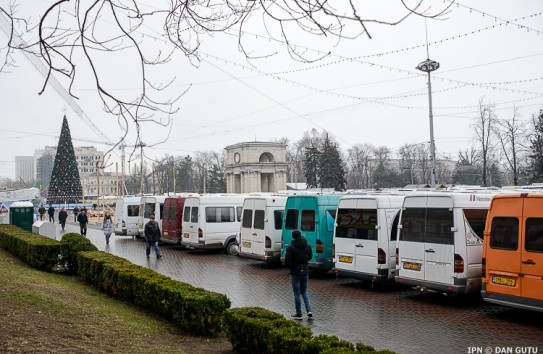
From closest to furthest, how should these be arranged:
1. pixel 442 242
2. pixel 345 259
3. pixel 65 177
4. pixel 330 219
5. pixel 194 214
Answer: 1. pixel 442 242
2. pixel 345 259
3. pixel 330 219
4. pixel 194 214
5. pixel 65 177

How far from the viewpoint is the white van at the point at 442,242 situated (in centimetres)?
1152

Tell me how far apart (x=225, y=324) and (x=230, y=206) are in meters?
15.9

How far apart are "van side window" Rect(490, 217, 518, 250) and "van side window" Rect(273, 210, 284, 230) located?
9.52m

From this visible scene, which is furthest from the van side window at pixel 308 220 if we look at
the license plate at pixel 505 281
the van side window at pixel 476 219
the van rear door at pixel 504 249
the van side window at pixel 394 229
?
the license plate at pixel 505 281

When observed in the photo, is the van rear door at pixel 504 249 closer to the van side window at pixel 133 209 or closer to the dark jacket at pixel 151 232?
the dark jacket at pixel 151 232

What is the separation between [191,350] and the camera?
7988 millimetres

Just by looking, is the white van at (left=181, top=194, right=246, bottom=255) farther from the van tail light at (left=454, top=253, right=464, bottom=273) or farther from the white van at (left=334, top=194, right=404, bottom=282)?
the van tail light at (left=454, top=253, right=464, bottom=273)

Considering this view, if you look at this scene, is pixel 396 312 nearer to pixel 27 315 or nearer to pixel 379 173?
pixel 27 315

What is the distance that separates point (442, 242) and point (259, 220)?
881 centimetres

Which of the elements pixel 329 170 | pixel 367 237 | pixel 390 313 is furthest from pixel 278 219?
pixel 329 170

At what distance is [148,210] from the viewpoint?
98.5 ft

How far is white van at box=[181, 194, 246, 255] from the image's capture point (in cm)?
2336

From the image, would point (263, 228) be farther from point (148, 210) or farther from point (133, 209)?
point (133, 209)

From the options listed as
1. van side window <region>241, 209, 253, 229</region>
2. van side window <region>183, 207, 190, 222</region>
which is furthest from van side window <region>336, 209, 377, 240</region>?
van side window <region>183, 207, 190, 222</region>
